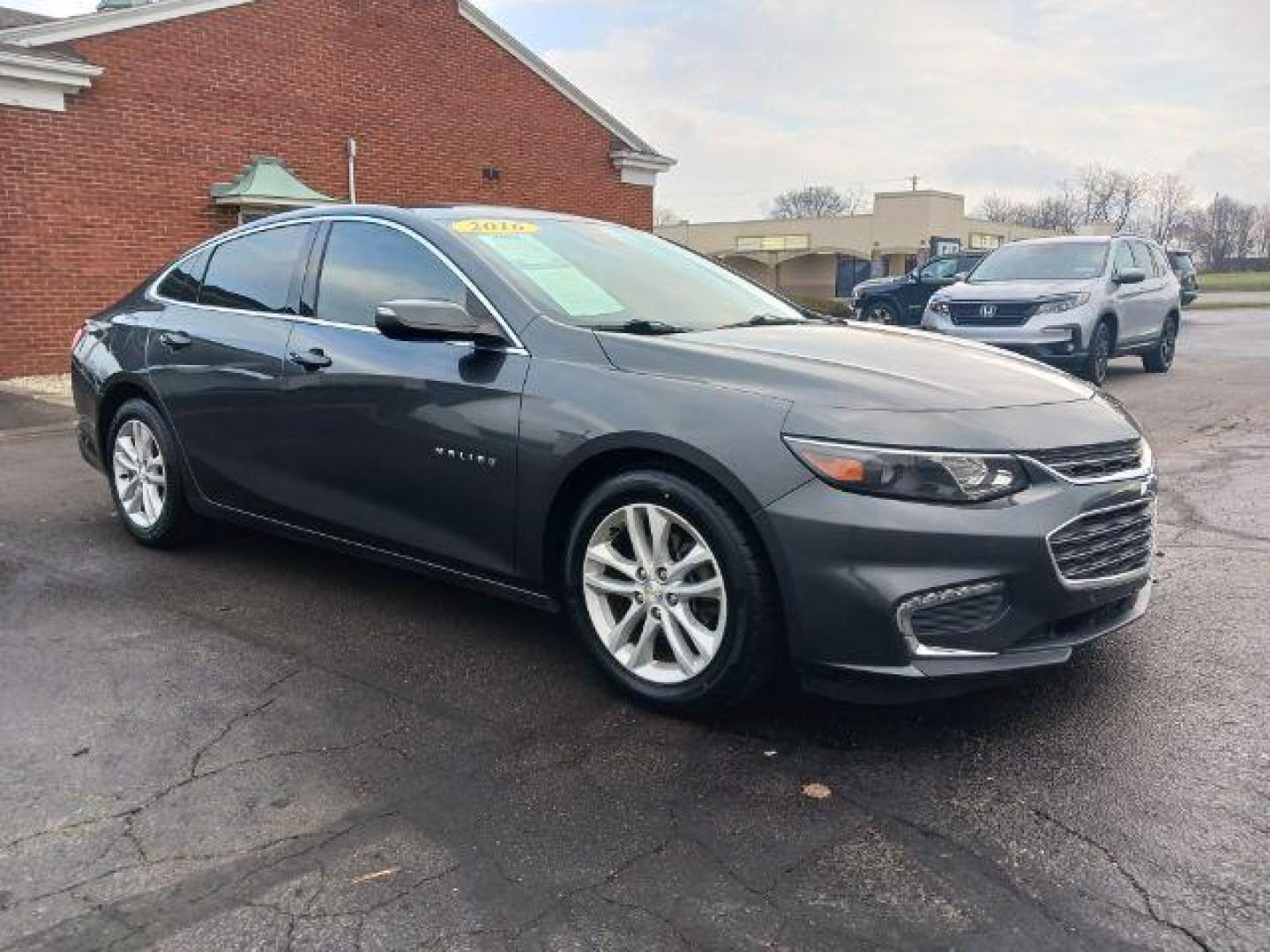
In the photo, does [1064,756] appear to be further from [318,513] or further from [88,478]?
[88,478]

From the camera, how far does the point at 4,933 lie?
92.4 inches

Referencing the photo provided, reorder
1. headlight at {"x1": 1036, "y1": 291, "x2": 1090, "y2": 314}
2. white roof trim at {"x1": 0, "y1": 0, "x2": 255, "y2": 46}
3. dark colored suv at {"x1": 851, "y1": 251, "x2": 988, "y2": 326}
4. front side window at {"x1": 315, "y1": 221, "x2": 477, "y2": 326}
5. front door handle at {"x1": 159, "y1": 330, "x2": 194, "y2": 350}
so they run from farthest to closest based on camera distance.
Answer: dark colored suv at {"x1": 851, "y1": 251, "x2": 988, "y2": 326}, white roof trim at {"x1": 0, "y1": 0, "x2": 255, "y2": 46}, headlight at {"x1": 1036, "y1": 291, "x2": 1090, "y2": 314}, front door handle at {"x1": 159, "y1": 330, "x2": 194, "y2": 350}, front side window at {"x1": 315, "y1": 221, "x2": 477, "y2": 326}

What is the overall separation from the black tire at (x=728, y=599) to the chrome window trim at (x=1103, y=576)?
78 cm

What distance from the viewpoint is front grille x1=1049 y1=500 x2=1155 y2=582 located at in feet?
10.1

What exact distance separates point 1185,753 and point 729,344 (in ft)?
6.05

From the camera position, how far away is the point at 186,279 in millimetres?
5273

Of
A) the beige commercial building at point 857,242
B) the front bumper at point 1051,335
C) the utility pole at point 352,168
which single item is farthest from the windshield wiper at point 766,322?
the beige commercial building at point 857,242

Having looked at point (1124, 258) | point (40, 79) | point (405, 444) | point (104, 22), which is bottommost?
point (405, 444)

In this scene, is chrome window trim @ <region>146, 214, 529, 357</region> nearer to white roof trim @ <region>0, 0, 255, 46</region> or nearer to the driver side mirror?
the driver side mirror

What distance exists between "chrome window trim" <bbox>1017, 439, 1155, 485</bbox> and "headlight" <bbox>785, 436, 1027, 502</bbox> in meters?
0.13

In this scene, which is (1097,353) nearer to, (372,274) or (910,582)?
(372,274)

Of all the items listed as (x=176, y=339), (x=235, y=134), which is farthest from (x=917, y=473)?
(x=235, y=134)

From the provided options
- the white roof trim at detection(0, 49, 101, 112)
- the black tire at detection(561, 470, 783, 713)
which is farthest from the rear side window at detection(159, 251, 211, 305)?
the white roof trim at detection(0, 49, 101, 112)

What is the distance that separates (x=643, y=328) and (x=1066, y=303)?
8812 mm
